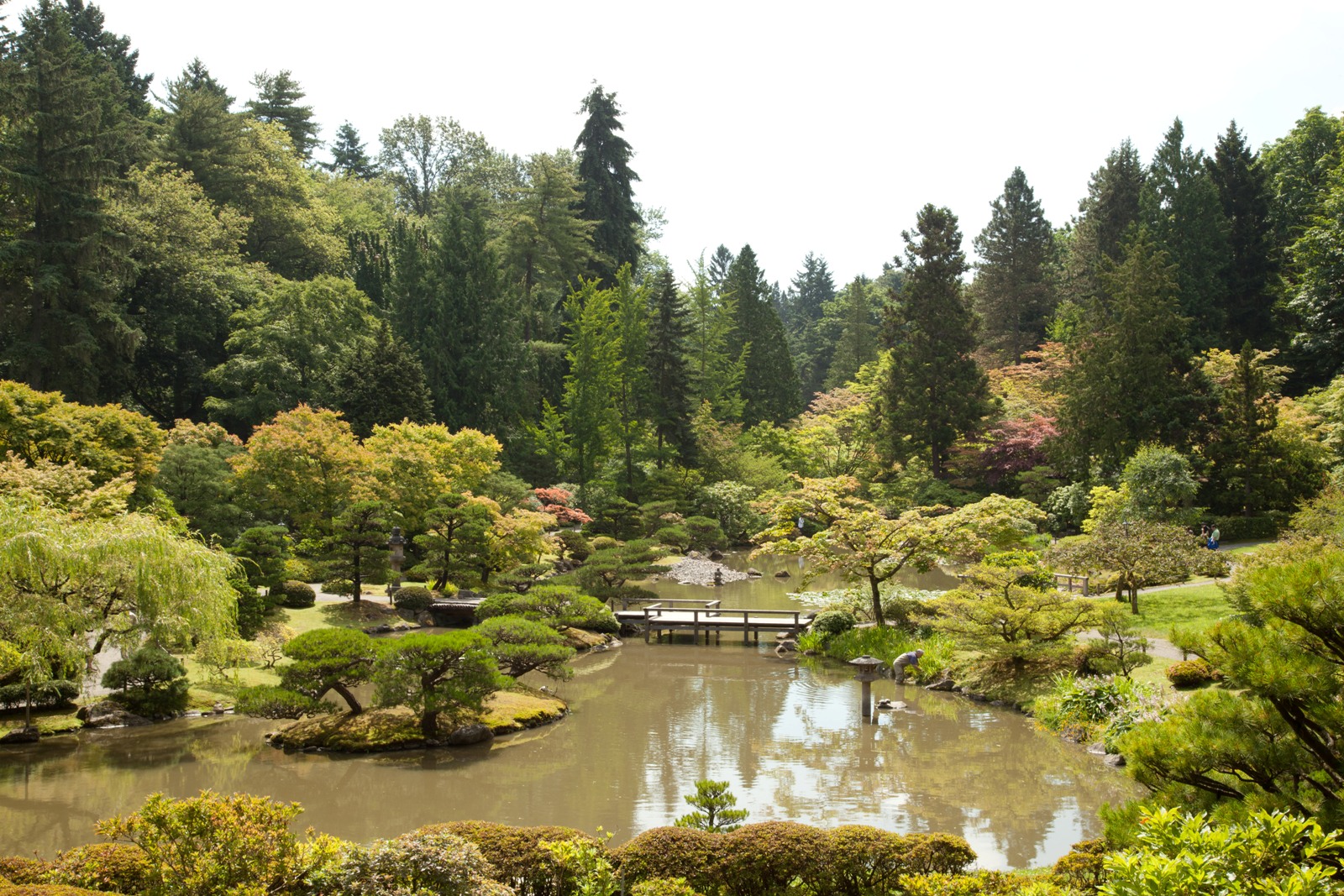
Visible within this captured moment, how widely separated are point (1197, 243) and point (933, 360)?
44.1ft

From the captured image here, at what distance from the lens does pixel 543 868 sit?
6.91 meters

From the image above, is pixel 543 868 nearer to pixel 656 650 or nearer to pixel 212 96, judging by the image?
pixel 656 650

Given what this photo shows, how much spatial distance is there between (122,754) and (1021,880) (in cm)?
1227

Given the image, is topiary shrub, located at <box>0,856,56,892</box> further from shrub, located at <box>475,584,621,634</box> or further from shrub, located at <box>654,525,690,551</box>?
shrub, located at <box>654,525,690,551</box>

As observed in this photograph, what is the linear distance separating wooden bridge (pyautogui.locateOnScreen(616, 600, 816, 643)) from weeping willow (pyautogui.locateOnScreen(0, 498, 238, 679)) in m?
10.6

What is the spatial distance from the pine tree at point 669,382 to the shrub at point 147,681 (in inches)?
982

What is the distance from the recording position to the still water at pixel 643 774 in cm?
1053

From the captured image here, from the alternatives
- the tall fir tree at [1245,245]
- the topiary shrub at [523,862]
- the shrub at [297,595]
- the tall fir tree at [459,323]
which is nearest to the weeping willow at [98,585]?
the shrub at [297,595]

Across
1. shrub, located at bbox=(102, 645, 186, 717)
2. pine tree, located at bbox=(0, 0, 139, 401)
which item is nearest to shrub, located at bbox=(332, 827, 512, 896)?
shrub, located at bbox=(102, 645, 186, 717)

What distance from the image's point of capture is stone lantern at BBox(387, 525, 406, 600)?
22700mm

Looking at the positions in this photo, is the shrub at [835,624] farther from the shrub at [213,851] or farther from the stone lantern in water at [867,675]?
the shrub at [213,851]

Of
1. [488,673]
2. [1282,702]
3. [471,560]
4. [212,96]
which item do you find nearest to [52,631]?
[488,673]

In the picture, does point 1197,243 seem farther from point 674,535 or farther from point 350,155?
point 350,155

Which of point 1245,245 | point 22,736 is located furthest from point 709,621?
point 1245,245
